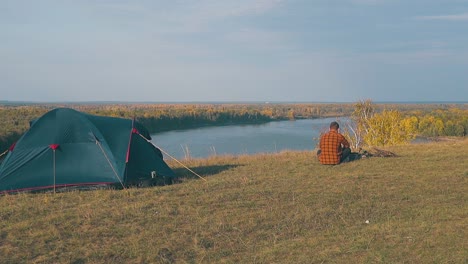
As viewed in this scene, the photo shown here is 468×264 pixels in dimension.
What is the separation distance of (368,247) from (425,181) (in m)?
4.33

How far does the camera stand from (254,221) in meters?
5.97

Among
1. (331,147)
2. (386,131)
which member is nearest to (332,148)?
(331,147)

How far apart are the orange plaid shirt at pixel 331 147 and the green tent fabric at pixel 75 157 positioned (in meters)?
3.98

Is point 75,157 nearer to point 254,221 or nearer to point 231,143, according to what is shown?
point 254,221

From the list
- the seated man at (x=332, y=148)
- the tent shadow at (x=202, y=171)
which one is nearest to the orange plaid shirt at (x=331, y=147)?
the seated man at (x=332, y=148)

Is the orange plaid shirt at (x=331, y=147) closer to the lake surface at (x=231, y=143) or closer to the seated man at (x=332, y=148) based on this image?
the seated man at (x=332, y=148)

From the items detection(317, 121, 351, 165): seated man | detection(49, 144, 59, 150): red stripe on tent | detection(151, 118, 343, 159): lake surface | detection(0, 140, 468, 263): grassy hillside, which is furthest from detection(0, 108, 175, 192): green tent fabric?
detection(151, 118, 343, 159): lake surface

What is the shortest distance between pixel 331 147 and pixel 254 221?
17.3 feet

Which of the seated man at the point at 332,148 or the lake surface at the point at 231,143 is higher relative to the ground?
the seated man at the point at 332,148

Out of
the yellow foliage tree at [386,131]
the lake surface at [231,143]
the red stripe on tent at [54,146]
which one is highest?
the red stripe on tent at [54,146]

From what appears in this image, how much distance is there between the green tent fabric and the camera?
325 inches

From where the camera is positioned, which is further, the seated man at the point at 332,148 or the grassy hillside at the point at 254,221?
the seated man at the point at 332,148

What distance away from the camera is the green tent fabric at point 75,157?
8.26 m

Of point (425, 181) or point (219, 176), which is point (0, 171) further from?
point (425, 181)
